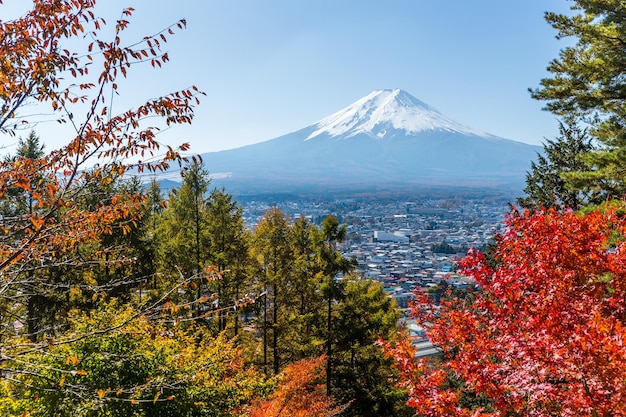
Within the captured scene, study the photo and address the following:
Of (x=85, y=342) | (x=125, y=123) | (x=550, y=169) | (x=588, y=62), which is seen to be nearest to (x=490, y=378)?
(x=125, y=123)

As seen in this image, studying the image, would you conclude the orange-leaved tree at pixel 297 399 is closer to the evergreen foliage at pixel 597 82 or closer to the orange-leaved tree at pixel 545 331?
the orange-leaved tree at pixel 545 331

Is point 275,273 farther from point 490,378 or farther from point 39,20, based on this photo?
point 39,20

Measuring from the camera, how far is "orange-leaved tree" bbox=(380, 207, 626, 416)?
201 inches

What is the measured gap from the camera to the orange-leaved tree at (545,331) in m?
5.10

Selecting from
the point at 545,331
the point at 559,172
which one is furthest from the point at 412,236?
the point at 545,331

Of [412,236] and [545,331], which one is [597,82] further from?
[412,236]

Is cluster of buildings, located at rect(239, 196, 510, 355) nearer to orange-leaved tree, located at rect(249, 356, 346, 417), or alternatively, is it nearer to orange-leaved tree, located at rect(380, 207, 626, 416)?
orange-leaved tree, located at rect(380, 207, 626, 416)

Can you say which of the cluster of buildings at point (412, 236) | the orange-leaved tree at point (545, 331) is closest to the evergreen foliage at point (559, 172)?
the cluster of buildings at point (412, 236)

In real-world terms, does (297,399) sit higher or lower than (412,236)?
higher

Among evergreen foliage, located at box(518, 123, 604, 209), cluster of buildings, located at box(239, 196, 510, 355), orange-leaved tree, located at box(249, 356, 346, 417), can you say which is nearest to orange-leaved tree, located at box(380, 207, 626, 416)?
cluster of buildings, located at box(239, 196, 510, 355)

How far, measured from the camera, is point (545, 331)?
600 cm

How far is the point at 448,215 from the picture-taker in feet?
386

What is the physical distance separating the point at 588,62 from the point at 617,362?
9.26m

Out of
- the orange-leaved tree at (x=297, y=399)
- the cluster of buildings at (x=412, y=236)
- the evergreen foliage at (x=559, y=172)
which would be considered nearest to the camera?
the orange-leaved tree at (x=297, y=399)
